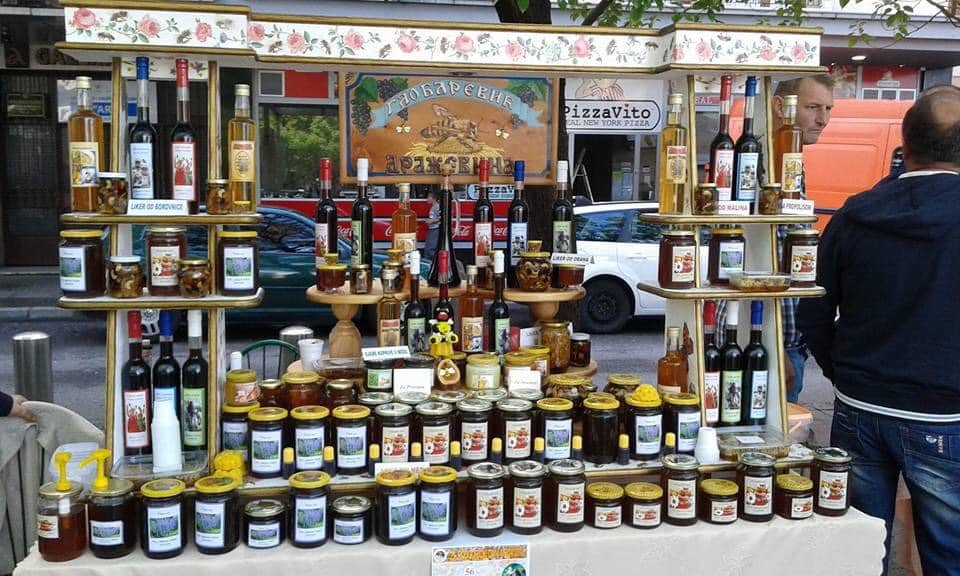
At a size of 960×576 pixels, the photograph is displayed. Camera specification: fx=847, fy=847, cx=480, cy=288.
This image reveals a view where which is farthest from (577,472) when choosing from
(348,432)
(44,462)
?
(44,462)

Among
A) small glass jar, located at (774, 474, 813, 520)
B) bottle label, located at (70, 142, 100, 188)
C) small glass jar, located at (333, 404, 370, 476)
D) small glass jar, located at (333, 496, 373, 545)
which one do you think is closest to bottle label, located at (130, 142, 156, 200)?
bottle label, located at (70, 142, 100, 188)

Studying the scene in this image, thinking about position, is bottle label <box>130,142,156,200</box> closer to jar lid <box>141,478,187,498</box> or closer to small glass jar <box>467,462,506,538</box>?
jar lid <box>141,478,187,498</box>

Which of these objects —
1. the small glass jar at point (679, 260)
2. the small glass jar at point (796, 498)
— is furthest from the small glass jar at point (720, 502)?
the small glass jar at point (679, 260)

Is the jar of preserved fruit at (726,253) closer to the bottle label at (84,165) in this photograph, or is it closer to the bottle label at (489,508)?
the bottle label at (489,508)

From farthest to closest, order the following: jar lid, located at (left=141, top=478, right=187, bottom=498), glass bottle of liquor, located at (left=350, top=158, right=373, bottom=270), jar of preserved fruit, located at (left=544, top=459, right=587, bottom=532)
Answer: glass bottle of liquor, located at (left=350, top=158, right=373, bottom=270) < jar of preserved fruit, located at (left=544, top=459, right=587, bottom=532) < jar lid, located at (left=141, top=478, right=187, bottom=498)

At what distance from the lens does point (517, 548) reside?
271 cm

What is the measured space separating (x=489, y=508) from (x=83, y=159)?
1719 mm

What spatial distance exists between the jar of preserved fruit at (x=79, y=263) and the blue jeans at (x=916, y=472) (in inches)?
102

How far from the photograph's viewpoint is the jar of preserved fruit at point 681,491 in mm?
2834

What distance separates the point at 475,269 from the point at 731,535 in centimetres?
135

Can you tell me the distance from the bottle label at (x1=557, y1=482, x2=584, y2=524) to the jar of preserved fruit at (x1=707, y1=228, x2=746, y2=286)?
93 centimetres

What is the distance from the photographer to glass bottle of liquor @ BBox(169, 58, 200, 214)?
2.74 m

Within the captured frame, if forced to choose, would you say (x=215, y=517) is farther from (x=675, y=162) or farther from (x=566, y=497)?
(x=675, y=162)

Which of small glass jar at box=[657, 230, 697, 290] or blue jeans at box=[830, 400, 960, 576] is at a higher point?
small glass jar at box=[657, 230, 697, 290]
